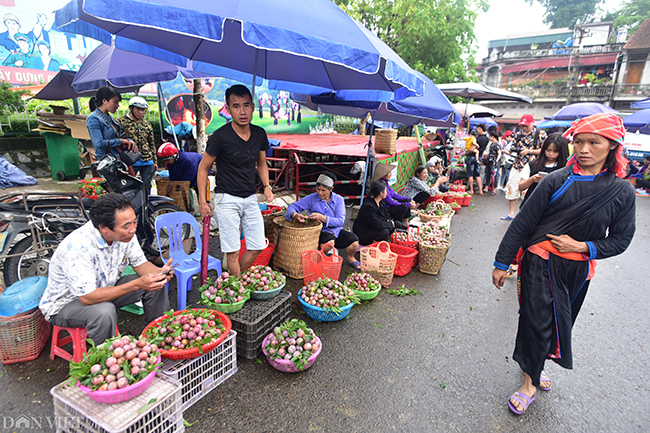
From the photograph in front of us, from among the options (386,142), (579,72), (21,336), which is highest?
(579,72)

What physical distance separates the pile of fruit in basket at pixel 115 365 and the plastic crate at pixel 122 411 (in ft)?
0.37

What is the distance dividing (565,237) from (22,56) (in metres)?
11.3

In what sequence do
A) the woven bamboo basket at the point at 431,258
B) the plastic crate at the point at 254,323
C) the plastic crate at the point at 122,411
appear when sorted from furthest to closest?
the woven bamboo basket at the point at 431,258, the plastic crate at the point at 254,323, the plastic crate at the point at 122,411

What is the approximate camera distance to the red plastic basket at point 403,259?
473 cm

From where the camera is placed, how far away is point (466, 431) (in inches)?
92.4

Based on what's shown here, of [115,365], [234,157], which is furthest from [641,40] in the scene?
[115,365]

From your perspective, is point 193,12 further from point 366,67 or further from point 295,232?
point 295,232

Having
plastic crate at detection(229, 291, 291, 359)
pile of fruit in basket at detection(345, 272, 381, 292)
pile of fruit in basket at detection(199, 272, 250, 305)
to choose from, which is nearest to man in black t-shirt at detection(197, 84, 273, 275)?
pile of fruit in basket at detection(199, 272, 250, 305)

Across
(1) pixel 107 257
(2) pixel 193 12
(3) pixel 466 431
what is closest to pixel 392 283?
(3) pixel 466 431

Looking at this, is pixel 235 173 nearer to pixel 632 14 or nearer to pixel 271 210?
pixel 271 210

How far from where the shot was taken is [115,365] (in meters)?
1.85

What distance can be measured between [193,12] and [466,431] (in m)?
3.45

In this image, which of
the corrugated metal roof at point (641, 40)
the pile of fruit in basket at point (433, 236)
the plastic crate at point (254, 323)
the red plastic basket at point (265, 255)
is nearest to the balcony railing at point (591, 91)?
the corrugated metal roof at point (641, 40)

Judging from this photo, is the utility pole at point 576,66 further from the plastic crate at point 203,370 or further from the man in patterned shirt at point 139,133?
the plastic crate at point 203,370
